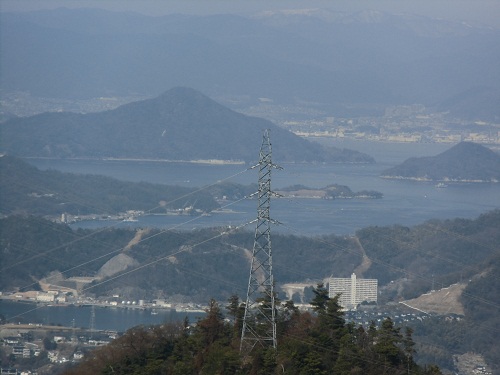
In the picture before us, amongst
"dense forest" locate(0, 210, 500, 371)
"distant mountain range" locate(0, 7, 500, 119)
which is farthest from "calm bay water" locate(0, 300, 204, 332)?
"distant mountain range" locate(0, 7, 500, 119)

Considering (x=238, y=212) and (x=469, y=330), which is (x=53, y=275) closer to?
(x=469, y=330)

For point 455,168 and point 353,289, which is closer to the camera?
point 353,289

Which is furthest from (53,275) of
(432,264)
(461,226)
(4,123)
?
(4,123)

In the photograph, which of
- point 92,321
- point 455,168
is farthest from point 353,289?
point 455,168

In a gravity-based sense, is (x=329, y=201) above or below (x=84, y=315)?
above

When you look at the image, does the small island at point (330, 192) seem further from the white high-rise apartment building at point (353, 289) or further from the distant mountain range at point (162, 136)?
the white high-rise apartment building at point (353, 289)

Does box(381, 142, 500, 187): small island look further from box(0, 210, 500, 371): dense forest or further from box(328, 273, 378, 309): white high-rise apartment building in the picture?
box(328, 273, 378, 309): white high-rise apartment building

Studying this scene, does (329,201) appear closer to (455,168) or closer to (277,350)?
(455,168)
